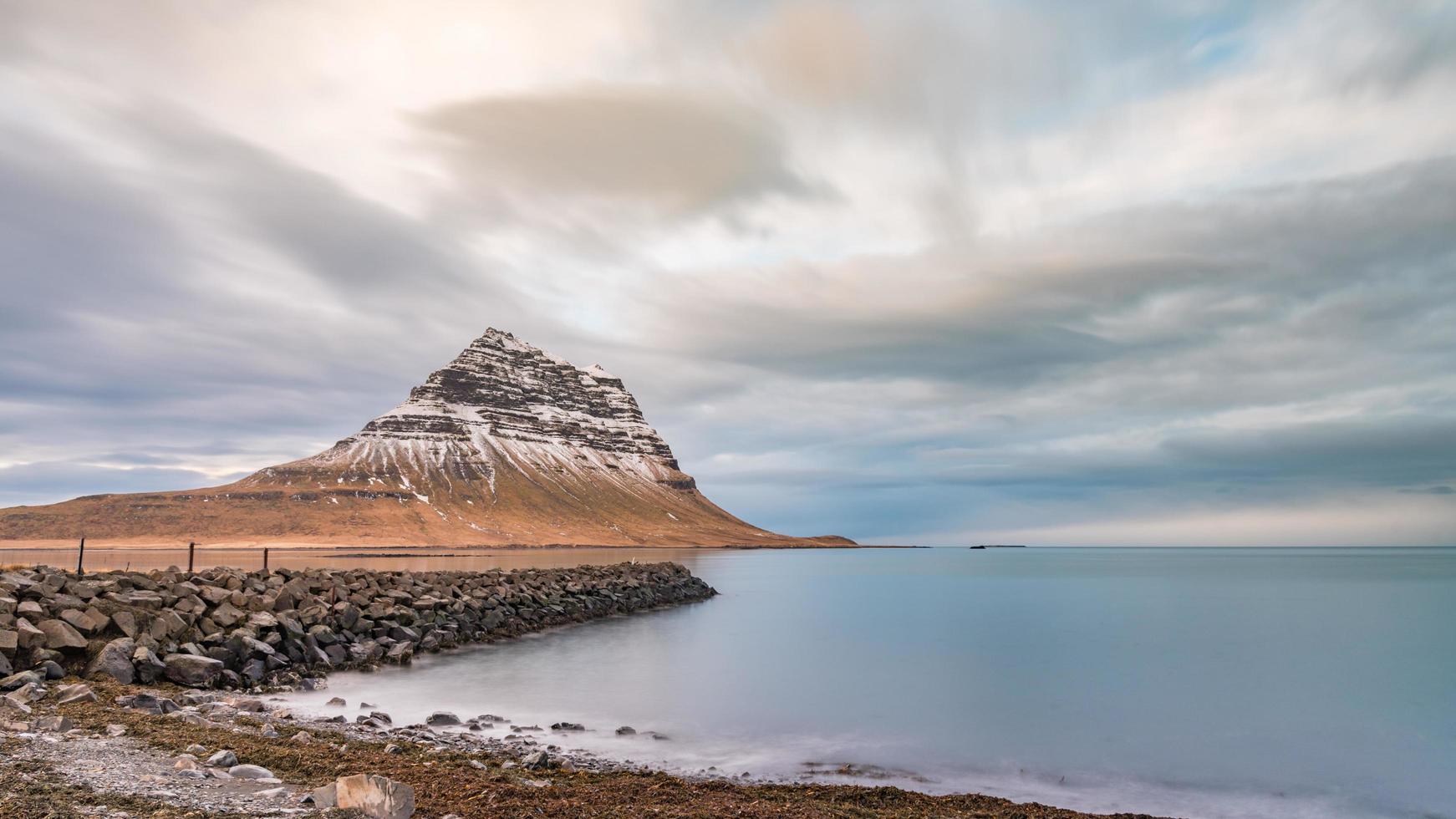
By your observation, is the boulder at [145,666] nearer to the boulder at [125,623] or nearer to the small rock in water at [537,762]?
the boulder at [125,623]

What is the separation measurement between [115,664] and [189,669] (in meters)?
1.66

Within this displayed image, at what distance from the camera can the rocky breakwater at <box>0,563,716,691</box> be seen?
61.8 feet

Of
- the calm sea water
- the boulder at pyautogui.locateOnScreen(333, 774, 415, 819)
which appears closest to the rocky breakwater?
the calm sea water

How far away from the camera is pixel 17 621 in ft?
60.2

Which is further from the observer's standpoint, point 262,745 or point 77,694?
point 77,694

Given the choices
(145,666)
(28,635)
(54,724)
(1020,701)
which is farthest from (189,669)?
(1020,701)

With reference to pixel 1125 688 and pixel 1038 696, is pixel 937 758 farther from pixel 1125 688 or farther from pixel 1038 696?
pixel 1125 688

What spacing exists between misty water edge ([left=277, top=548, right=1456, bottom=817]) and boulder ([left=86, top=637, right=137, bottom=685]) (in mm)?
3767

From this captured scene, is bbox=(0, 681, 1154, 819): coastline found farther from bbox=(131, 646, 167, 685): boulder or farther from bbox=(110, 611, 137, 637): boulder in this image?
bbox=(110, 611, 137, 637): boulder

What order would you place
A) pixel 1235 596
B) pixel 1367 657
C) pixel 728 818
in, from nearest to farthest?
pixel 728 818 < pixel 1367 657 < pixel 1235 596

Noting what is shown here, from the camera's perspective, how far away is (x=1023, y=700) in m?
23.6

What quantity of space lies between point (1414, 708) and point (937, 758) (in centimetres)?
1742

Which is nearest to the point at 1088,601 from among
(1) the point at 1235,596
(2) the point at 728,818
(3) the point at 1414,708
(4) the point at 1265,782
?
(1) the point at 1235,596

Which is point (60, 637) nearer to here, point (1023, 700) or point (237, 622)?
point (237, 622)
